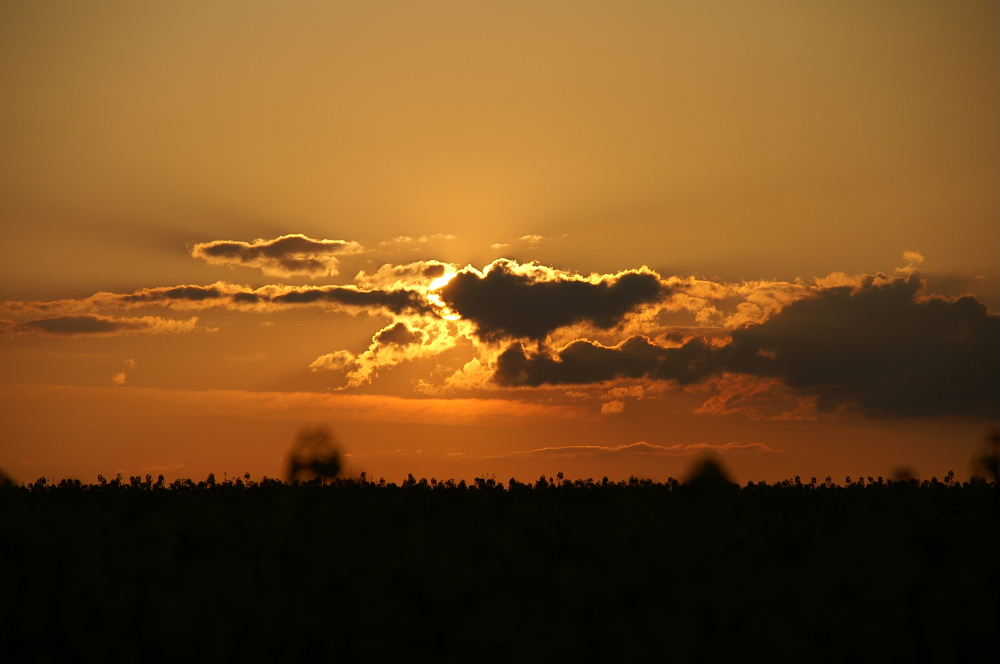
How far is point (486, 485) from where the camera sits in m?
27.8

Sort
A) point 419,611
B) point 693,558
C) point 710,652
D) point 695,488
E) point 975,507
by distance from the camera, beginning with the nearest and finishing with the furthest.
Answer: point 710,652 < point 419,611 < point 693,558 < point 975,507 < point 695,488

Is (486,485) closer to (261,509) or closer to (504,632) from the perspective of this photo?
(261,509)

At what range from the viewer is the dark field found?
17891 millimetres

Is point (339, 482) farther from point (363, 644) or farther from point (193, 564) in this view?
point (363, 644)

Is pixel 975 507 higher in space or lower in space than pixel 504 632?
higher

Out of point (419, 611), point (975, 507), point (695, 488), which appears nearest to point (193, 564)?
point (419, 611)

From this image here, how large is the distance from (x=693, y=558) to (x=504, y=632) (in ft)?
15.7

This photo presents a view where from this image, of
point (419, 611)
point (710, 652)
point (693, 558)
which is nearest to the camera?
point (710, 652)

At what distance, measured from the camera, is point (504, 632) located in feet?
58.9

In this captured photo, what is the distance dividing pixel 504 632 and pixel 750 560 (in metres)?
5.67

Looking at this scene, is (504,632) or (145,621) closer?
(504,632)

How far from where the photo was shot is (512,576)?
68.4 ft

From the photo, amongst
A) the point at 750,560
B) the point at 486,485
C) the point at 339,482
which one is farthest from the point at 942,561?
the point at 339,482

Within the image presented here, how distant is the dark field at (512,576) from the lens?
17.9 meters
